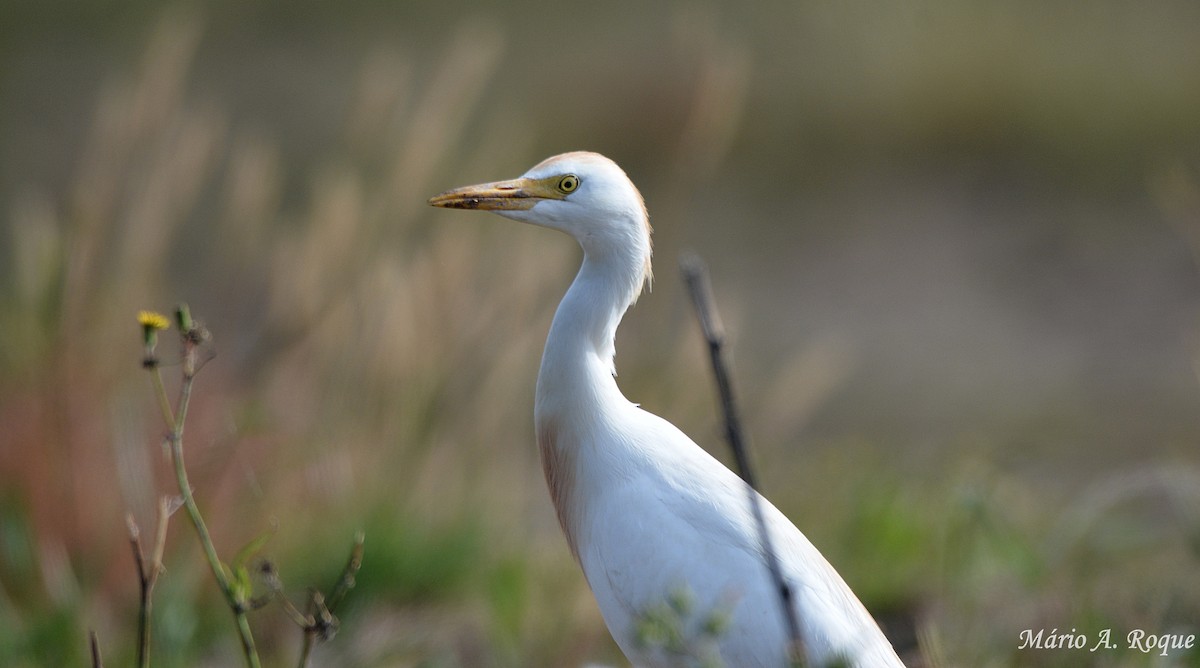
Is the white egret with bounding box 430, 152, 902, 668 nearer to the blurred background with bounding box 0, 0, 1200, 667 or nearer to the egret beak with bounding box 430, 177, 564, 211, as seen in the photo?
the egret beak with bounding box 430, 177, 564, 211

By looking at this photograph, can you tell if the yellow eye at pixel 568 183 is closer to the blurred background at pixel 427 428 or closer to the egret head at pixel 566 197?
the egret head at pixel 566 197

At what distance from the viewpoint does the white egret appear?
6.66ft

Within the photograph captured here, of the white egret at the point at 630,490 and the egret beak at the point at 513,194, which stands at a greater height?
the egret beak at the point at 513,194

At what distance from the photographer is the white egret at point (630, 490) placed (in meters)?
2.03

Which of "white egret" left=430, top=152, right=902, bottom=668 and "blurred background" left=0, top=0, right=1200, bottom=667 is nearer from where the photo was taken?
"white egret" left=430, top=152, right=902, bottom=668

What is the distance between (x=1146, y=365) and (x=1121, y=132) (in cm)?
231

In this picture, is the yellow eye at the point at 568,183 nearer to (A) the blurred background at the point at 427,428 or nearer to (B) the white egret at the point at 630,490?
(B) the white egret at the point at 630,490

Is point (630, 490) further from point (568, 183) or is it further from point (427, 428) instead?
point (427, 428)

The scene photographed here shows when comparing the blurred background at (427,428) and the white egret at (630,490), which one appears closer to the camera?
the white egret at (630,490)

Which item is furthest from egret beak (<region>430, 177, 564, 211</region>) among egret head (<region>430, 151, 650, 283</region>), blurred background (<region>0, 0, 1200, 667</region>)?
blurred background (<region>0, 0, 1200, 667</region>)

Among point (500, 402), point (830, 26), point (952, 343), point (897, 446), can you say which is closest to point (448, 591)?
point (500, 402)

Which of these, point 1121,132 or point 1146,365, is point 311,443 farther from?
point 1121,132

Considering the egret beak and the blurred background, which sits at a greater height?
the egret beak

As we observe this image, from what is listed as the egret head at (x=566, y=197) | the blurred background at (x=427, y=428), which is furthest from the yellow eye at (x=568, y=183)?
the blurred background at (x=427, y=428)
